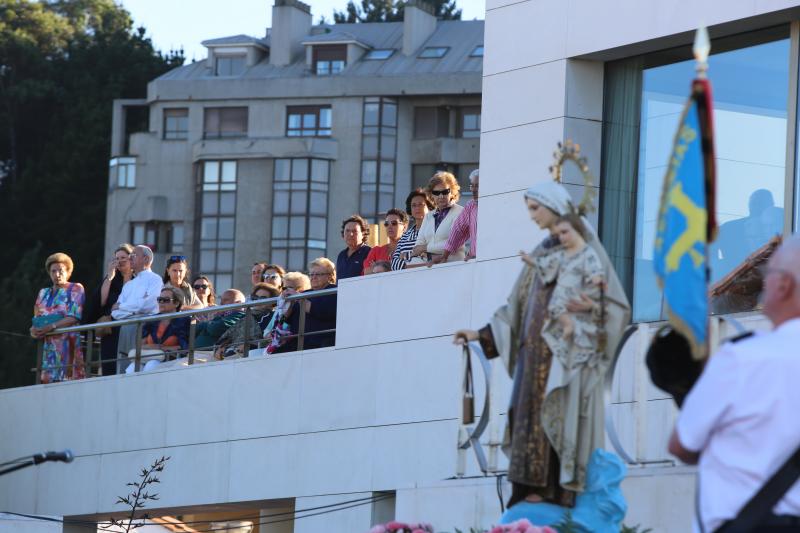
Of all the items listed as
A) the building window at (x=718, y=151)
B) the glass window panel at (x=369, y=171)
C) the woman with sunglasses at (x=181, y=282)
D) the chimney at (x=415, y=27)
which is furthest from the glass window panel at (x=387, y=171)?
A: the building window at (x=718, y=151)

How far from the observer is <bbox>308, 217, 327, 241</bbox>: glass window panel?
60.2 metres

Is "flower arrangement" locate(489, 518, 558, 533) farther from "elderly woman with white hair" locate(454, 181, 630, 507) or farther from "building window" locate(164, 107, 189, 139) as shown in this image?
"building window" locate(164, 107, 189, 139)

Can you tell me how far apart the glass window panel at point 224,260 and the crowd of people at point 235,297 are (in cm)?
4187

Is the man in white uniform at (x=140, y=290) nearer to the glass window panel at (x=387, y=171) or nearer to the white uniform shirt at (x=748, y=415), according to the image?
the white uniform shirt at (x=748, y=415)

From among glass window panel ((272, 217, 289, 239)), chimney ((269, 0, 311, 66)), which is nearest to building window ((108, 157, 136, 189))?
glass window panel ((272, 217, 289, 239))

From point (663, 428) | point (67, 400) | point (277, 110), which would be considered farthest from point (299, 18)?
point (663, 428)

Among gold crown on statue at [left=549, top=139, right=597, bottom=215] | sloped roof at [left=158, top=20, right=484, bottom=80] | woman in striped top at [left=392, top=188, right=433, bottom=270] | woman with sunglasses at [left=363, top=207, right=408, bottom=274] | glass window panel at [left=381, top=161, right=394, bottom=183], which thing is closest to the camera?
gold crown on statue at [left=549, top=139, right=597, bottom=215]

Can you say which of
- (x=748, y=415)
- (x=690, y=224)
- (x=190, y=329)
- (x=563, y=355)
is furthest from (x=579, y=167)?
(x=190, y=329)

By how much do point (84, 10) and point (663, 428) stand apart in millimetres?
61975

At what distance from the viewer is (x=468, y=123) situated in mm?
58750

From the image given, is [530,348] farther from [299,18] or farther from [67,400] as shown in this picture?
[299,18]

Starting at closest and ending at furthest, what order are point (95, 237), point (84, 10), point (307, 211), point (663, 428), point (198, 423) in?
point (663, 428), point (198, 423), point (307, 211), point (95, 237), point (84, 10)

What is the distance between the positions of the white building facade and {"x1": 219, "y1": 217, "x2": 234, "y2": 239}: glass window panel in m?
43.0

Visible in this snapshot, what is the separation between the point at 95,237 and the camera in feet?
211
